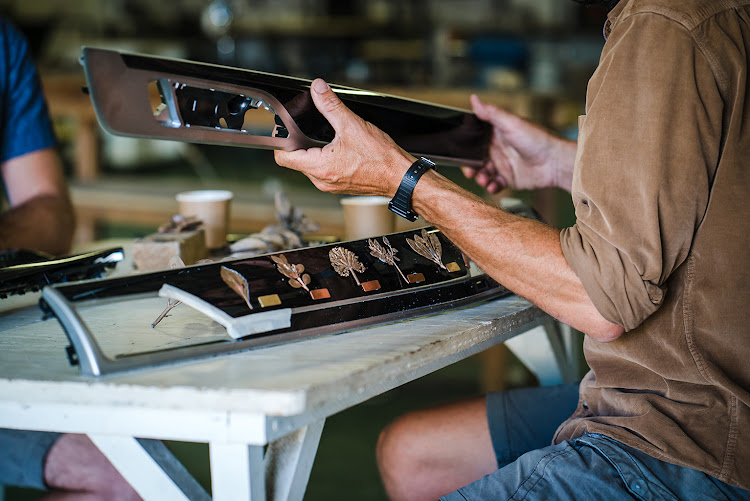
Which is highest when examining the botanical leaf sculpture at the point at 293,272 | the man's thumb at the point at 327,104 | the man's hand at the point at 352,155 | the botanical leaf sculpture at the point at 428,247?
the man's thumb at the point at 327,104

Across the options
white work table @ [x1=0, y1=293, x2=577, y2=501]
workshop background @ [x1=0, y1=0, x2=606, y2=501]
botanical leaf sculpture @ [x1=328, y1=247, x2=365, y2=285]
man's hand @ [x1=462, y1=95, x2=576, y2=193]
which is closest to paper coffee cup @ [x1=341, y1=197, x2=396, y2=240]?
man's hand @ [x1=462, y1=95, x2=576, y2=193]

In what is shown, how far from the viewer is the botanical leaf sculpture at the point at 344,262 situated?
1.02 meters

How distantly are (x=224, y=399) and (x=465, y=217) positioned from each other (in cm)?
42

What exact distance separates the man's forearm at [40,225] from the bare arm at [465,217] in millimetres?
857

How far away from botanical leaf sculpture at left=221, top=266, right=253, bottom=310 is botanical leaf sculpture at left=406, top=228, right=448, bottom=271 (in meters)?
0.31

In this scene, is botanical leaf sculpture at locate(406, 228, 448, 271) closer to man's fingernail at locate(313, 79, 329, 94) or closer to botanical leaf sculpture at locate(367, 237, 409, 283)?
botanical leaf sculpture at locate(367, 237, 409, 283)

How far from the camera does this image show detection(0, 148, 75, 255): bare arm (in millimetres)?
1666

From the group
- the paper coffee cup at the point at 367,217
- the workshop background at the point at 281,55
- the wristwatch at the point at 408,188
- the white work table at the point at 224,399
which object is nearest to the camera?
the white work table at the point at 224,399

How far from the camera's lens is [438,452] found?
1.27 meters

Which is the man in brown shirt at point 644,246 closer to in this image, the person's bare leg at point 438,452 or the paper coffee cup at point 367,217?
the person's bare leg at point 438,452

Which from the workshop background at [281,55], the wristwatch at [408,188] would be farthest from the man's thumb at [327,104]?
the workshop background at [281,55]

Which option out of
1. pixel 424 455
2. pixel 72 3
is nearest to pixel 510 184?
pixel 424 455

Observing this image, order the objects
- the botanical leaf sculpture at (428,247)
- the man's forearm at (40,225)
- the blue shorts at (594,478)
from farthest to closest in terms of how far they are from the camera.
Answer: the man's forearm at (40,225) → the botanical leaf sculpture at (428,247) → the blue shorts at (594,478)

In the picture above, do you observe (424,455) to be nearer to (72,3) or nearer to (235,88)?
(235,88)
